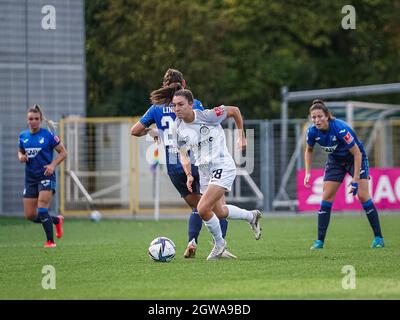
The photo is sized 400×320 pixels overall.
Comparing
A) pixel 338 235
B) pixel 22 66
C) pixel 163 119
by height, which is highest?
pixel 22 66

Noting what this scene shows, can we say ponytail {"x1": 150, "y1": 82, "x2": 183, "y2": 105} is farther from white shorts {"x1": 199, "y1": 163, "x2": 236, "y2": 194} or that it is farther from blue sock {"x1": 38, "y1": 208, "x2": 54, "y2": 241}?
blue sock {"x1": 38, "y1": 208, "x2": 54, "y2": 241}

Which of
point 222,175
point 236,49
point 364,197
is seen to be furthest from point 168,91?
point 236,49

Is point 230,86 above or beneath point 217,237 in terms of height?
above

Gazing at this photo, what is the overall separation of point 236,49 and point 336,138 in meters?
27.9

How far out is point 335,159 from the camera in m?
14.3

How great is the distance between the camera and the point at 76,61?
27844mm

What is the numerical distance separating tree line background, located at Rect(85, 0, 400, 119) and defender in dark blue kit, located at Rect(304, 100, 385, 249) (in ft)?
68.4

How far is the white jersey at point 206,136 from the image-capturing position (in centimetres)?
1184

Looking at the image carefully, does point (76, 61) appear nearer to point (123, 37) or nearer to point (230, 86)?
point (123, 37)

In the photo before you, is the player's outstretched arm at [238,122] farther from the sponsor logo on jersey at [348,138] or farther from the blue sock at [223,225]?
the sponsor logo on jersey at [348,138]
